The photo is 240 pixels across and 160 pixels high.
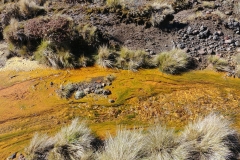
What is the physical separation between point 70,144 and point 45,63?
4.10 meters

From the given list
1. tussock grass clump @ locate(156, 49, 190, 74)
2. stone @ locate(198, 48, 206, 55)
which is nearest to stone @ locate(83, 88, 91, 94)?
tussock grass clump @ locate(156, 49, 190, 74)

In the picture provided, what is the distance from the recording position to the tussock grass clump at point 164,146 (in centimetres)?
616

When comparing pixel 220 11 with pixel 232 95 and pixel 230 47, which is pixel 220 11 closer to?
pixel 230 47

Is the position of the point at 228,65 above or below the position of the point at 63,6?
below

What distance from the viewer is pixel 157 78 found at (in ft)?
30.3

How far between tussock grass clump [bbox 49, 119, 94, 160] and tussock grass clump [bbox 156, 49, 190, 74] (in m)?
3.89

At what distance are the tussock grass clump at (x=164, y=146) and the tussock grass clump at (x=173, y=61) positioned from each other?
3.21m

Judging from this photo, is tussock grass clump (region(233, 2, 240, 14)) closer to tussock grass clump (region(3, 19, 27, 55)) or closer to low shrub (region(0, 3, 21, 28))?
tussock grass clump (region(3, 19, 27, 55))

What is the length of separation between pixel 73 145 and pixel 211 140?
3.33m

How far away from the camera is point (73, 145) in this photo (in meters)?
6.55

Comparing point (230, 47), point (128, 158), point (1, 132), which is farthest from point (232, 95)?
point (1, 132)

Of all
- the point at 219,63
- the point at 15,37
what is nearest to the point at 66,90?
the point at 15,37

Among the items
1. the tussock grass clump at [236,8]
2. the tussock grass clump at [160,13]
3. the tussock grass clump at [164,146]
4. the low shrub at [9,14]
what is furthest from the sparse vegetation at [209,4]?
the low shrub at [9,14]

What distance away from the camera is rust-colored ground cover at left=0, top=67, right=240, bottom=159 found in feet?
25.7
